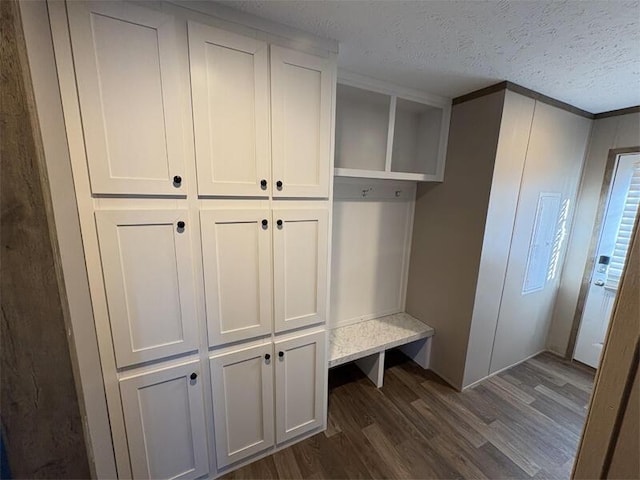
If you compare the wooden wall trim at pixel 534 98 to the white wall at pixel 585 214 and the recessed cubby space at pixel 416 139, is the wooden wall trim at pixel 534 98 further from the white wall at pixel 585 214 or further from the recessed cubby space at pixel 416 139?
the recessed cubby space at pixel 416 139

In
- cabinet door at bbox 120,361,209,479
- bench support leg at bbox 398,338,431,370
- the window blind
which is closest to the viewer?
cabinet door at bbox 120,361,209,479

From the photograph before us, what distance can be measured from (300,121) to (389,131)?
2.84 feet

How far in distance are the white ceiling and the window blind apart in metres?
0.83

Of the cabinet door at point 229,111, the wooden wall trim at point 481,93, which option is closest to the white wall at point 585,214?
the wooden wall trim at point 481,93

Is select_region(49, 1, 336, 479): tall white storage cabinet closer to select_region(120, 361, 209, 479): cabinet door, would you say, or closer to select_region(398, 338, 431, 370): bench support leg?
select_region(120, 361, 209, 479): cabinet door

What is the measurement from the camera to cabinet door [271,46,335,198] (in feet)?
4.12

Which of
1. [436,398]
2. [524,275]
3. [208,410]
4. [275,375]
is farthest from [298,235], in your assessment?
[524,275]

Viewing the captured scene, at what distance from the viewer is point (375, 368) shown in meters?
2.23

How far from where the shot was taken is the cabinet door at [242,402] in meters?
1.36

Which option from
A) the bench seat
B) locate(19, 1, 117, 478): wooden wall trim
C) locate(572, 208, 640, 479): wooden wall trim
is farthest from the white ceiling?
the bench seat

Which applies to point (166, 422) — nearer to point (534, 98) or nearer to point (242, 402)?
point (242, 402)

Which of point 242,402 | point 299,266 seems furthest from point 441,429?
point 299,266

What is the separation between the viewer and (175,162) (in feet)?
3.63

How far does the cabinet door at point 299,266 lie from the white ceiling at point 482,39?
0.88 meters
